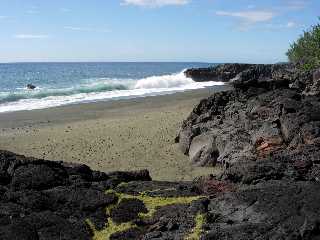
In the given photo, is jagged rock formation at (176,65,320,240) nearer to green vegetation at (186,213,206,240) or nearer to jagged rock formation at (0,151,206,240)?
green vegetation at (186,213,206,240)

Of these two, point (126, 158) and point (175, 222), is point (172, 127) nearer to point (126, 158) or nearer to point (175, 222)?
point (126, 158)

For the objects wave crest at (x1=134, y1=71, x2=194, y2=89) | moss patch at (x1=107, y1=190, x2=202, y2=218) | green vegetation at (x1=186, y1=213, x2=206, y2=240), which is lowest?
wave crest at (x1=134, y1=71, x2=194, y2=89)

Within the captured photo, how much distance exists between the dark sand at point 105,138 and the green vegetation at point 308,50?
77.4ft

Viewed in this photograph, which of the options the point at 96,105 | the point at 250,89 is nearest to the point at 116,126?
the point at 250,89

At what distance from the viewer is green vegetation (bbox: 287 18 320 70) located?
5741cm

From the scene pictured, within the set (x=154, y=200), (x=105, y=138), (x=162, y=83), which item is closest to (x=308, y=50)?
(x=162, y=83)

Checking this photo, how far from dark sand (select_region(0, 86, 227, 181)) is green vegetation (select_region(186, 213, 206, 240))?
30.0 feet

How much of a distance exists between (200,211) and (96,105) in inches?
1367

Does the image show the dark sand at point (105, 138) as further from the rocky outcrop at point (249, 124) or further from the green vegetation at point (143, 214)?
the green vegetation at point (143, 214)

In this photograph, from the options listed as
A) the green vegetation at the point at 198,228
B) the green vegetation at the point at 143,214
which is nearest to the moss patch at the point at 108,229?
the green vegetation at the point at 143,214

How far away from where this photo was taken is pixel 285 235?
818 cm

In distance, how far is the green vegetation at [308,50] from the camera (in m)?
57.4

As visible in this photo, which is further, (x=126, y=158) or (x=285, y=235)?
(x=126, y=158)

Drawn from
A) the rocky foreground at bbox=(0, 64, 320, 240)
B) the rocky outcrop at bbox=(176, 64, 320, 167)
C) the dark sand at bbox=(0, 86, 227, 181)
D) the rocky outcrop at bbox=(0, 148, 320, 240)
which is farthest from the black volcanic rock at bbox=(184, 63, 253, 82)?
the rocky outcrop at bbox=(0, 148, 320, 240)
